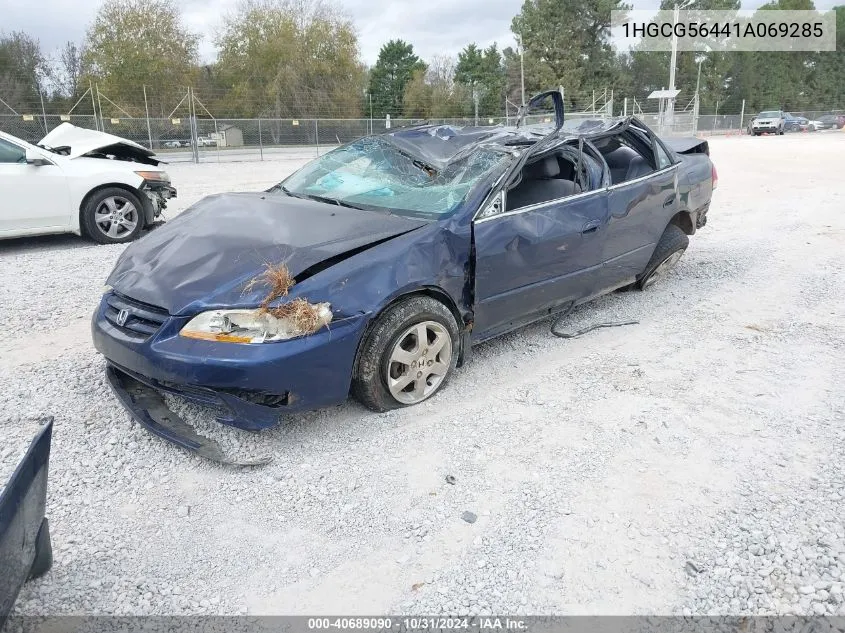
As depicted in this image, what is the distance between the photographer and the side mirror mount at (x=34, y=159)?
23.3 feet

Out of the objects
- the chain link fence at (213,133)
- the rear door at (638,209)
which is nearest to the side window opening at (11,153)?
the rear door at (638,209)

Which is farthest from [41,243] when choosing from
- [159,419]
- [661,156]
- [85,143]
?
[661,156]

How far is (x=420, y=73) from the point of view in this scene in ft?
185

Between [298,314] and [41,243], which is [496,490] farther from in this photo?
[41,243]

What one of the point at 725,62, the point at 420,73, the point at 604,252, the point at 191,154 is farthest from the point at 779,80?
the point at 604,252

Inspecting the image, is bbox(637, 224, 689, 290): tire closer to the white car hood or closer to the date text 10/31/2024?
the date text 10/31/2024

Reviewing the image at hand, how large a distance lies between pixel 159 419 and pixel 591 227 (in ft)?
9.74

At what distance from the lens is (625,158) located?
5203 millimetres

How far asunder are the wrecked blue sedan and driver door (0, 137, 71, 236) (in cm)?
403

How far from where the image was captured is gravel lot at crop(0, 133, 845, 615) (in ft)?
7.50

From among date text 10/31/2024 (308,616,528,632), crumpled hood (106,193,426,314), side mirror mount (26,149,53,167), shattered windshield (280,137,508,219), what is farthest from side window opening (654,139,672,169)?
side mirror mount (26,149,53,167)

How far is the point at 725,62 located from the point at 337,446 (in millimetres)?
73537

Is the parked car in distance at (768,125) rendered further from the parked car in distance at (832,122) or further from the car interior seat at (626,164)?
the car interior seat at (626,164)

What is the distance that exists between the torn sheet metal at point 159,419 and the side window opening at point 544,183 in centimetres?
222
